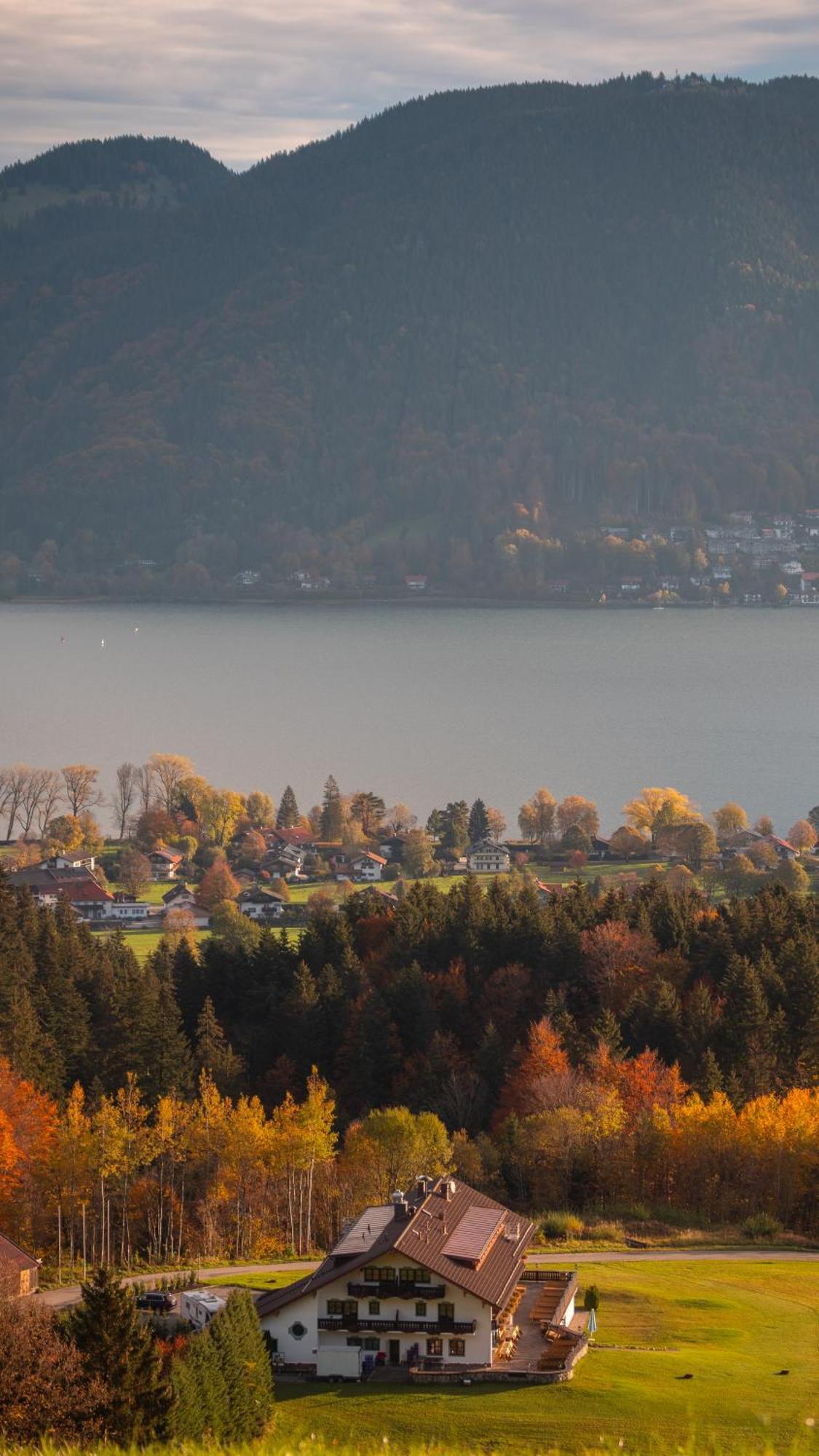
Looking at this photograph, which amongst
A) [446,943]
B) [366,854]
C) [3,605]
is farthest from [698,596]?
[446,943]

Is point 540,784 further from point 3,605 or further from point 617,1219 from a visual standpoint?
point 3,605

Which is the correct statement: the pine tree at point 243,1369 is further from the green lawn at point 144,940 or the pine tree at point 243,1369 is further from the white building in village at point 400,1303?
the green lawn at point 144,940

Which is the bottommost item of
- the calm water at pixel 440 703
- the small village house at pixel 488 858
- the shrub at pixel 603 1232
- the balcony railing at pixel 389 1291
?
the shrub at pixel 603 1232

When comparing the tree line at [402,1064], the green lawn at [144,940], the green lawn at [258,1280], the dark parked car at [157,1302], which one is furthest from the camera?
the green lawn at [144,940]

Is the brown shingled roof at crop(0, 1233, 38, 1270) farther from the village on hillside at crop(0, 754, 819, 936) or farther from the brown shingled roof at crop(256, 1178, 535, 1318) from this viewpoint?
the village on hillside at crop(0, 754, 819, 936)

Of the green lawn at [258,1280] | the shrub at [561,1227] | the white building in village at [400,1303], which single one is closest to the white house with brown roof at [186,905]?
the shrub at [561,1227]

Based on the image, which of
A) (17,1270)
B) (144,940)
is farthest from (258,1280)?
(144,940)

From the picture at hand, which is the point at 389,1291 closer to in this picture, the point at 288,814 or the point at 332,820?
the point at 332,820
